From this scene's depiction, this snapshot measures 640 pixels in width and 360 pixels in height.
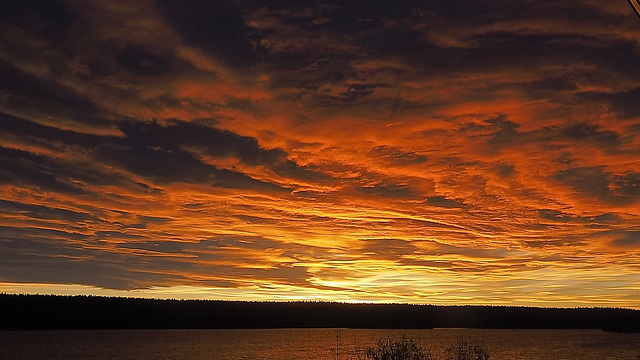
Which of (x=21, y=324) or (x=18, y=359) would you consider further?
(x=21, y=324)

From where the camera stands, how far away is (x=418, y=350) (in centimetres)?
2009

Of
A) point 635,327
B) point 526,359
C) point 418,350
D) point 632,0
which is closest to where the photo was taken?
point 632,0

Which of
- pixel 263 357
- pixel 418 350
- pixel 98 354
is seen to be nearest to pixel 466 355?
pixel 418 350

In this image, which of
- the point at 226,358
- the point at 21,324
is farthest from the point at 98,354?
the point at 21,324

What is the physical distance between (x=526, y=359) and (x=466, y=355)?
68.0m

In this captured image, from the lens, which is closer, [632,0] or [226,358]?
[632,0]

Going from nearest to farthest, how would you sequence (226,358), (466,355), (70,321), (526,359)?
1. (466,355)
2. (526,359)
3. (226,358)
4. (70,321)

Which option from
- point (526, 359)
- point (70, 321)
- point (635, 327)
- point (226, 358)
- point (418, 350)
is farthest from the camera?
point (70, 321)

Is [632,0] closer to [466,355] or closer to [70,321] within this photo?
[466,355]

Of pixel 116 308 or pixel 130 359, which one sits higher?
pixel 116 308

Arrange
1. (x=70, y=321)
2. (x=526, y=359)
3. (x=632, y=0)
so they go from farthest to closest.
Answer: (x=70, y=321), (x=526, y=359), (x=632, y=0)

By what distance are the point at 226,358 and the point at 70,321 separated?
367 feet

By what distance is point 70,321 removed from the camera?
192 m

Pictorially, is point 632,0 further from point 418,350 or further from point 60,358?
point 60,358
